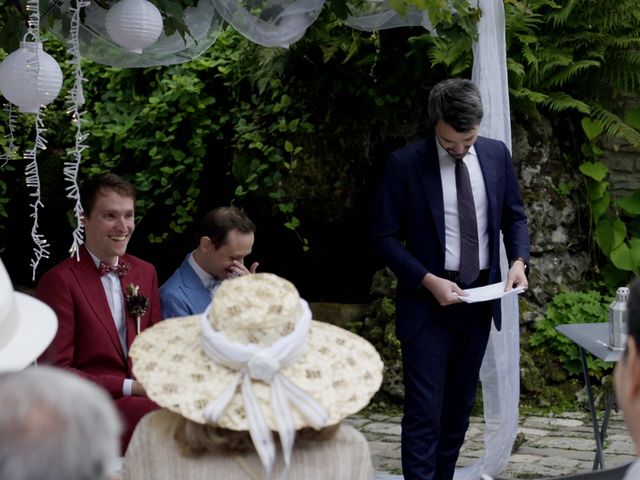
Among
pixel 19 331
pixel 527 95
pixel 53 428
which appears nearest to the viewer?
pixel 53 428

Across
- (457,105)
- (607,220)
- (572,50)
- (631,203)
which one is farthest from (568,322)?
(457,105)

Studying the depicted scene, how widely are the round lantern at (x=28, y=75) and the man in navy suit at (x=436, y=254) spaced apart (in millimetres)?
1490

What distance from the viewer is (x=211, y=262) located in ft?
14.7

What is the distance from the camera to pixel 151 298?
4.45m

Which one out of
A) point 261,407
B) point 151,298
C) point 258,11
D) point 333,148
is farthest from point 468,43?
point 261,407

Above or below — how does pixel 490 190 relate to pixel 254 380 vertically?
above

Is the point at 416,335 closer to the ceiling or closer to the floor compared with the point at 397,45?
closer to the floor

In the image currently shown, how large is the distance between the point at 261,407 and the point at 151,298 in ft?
7.19

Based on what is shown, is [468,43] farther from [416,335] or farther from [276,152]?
[276,152]

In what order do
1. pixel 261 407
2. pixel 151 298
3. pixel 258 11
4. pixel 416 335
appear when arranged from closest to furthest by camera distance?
1. pixel 261 407
2. pixel 151 298
3. pixel 416 335
4. pixel 258 11

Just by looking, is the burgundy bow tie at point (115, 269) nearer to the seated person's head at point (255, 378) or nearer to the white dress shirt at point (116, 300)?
the white dress shirt at point (116, 300)

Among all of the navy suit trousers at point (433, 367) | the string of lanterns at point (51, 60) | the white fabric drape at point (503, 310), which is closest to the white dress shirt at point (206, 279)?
the string of lanterns at point (51, 60)

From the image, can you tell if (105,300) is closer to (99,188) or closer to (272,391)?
(99,188)

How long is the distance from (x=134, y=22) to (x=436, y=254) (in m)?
1.59
